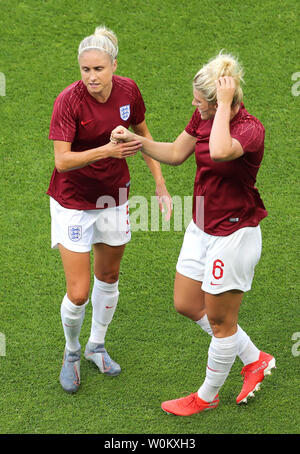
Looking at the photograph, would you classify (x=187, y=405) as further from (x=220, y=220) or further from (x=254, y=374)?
(x=220, y=220)

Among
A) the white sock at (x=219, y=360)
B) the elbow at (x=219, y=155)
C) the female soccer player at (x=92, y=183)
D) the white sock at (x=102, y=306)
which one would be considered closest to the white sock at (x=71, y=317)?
the female soccer player at (x=92, y=183)

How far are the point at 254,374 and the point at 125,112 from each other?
1829 millimetres

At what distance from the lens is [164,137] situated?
764 centimetres

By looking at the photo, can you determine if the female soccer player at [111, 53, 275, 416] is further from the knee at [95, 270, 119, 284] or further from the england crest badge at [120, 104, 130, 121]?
the knee at [95, 270, 119, 284]

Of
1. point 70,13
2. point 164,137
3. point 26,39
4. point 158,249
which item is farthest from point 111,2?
point 158,249

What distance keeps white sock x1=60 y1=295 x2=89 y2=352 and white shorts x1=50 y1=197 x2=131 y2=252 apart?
36 cm

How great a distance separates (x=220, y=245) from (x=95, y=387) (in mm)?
1414

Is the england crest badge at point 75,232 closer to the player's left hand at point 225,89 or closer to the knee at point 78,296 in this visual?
the knee at point 78,296

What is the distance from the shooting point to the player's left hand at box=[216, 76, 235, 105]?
13.9ft

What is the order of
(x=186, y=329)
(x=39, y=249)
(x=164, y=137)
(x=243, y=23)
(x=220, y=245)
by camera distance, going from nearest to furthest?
(x=220, y=245) < (x=186, y=329) < (x=39, y=249) < (x=164, y=137) < (x=243, y=23)

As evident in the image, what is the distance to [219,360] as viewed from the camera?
483cm

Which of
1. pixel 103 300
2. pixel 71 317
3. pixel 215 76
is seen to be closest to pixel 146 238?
pixel 103 300
